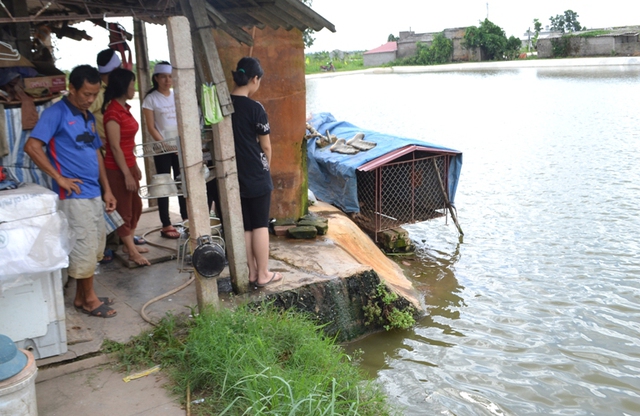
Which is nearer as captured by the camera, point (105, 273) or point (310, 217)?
point (105, 273)

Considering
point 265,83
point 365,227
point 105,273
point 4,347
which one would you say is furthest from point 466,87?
point 4,347

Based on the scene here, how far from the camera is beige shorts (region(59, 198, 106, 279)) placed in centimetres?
440

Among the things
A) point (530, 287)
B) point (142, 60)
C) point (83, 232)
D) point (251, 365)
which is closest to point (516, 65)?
point (530, 287)

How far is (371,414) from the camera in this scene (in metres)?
3.97

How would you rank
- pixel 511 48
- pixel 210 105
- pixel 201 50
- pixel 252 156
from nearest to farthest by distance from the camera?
1. pixel 210 105
2. pixel 201 50
3. pixel 252 156
4. pixel 511 48

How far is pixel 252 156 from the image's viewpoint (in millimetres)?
5035

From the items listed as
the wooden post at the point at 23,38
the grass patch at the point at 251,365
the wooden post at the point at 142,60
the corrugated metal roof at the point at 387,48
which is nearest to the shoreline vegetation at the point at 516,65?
the corrugated metal roof at the point at 387,48

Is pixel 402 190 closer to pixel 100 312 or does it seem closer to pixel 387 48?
pixel 100 312

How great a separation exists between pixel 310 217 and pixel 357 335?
5.86ft

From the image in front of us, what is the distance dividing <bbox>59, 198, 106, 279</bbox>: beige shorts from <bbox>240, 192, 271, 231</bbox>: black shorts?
3.90 ft

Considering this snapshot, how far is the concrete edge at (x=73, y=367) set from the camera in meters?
4.08

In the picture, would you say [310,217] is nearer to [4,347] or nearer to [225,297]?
[225,297]

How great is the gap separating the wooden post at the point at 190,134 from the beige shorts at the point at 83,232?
2.26 feet

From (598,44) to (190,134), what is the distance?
172 ft
